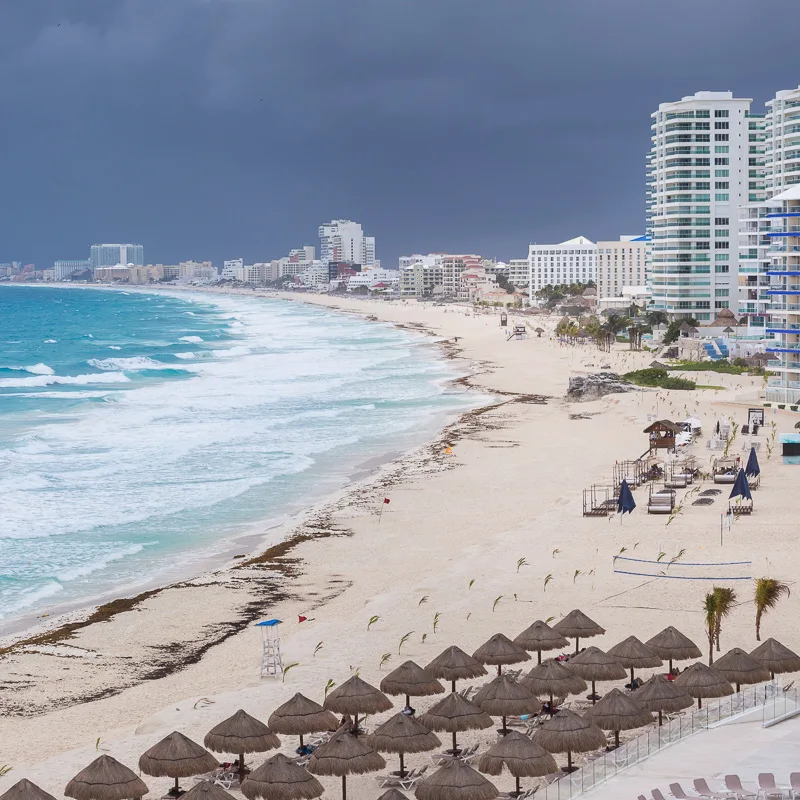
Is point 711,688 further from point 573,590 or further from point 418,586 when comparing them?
point 418,586

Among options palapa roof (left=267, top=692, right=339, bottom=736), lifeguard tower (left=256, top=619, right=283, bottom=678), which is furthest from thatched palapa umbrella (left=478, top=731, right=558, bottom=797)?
lifeguard tower (left=256, top=619, right=283, bottom=678)

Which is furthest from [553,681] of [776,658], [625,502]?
[625,502]

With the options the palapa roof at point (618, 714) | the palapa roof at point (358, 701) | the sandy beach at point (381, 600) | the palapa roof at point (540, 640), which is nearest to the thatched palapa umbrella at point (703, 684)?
the palapa roof at point (618, 714)

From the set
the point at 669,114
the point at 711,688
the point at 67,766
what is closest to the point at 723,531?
the point at 711,688

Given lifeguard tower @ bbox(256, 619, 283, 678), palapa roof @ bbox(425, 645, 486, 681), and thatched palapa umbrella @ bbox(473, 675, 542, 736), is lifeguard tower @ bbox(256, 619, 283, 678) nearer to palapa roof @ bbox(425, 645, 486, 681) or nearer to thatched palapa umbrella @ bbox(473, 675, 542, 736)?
palapa roof @ bbox(425, 645, 486, 681)

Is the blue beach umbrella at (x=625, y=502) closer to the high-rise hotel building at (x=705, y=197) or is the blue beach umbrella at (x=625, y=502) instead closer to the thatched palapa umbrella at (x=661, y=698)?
the thatched palapa umbrella at (x=661, y=698)

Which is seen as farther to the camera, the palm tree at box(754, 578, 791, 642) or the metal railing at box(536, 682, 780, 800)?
the palm tree at box(754, 578, 791, 642)
